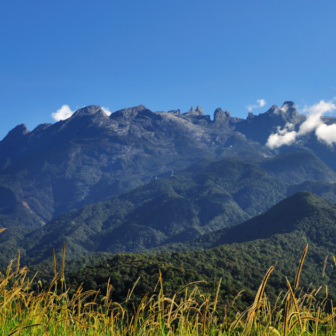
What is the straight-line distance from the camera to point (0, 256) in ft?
562

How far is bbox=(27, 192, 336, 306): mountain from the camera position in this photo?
32.5m

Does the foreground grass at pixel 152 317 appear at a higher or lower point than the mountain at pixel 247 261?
higher

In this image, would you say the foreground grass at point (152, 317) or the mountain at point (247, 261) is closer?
the foreground grass at point (152, 317)

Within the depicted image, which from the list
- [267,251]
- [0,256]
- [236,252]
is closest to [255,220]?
[267,251]

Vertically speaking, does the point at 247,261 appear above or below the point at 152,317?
below

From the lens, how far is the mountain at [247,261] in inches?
1280

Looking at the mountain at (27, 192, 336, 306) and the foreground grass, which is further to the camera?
the mountain at (27, 192, 336, 306)

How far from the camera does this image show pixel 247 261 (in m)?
77.9

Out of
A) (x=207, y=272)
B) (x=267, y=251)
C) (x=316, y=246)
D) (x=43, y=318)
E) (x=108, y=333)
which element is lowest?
(x=316, y=246)

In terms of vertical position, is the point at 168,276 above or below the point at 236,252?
above

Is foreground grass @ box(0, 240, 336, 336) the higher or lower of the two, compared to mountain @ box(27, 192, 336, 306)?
higher

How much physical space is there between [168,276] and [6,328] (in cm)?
3349

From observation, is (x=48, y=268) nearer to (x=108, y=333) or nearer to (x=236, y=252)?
(x=236, y=252)

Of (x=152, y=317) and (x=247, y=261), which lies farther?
(x=247, y=261)
